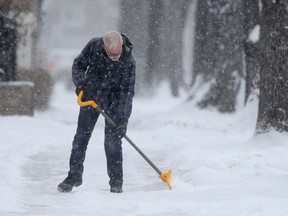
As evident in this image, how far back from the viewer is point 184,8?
37656 mm

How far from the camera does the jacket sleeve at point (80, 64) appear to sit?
766 cm

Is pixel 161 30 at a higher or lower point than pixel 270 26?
lower

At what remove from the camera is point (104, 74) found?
7.73 metres

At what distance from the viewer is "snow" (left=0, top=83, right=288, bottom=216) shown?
261 inches

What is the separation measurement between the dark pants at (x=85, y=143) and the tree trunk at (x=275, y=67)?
3906mm

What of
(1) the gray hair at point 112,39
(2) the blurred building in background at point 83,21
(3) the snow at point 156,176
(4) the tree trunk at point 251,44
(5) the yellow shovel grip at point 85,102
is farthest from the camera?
(2) the blurred building in background at point 83,21

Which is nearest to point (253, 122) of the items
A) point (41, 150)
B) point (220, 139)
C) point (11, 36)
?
point (220, 139)

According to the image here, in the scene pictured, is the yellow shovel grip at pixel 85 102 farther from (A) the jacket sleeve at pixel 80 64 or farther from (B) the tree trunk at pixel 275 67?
(B) the tree trunk at pixel 275 67

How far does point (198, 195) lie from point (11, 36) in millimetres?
12819

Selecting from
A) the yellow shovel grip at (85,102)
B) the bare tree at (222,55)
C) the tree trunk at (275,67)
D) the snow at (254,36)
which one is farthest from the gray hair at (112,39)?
the bare tree at (222,55)

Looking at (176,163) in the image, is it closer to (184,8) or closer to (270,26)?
(270,26)

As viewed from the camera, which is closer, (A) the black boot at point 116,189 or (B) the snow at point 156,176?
(B) the snow at point 156,176

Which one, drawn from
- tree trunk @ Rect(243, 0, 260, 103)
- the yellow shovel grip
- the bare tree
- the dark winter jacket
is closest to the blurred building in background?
the bare tree

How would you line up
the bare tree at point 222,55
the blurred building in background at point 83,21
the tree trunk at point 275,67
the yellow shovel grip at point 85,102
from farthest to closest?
1. the blurred building in background at point 83,21
2. the bare tree at point 222,55
3. the tree trunk at point 275,67
4. the yellow shovel grip at point 85,102
